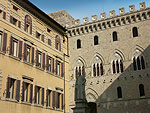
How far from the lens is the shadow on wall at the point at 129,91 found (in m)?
21.8

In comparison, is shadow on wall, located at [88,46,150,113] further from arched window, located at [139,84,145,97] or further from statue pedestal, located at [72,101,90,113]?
statue pedestal, located at [72,101,90,113]

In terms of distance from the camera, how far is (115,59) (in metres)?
24.2

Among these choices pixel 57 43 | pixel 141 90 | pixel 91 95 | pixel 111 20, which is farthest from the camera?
pixel 57 43

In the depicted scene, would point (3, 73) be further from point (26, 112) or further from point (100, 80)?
point (100, 80)

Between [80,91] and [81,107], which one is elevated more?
[80,91]

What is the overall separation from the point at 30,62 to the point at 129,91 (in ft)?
32.4

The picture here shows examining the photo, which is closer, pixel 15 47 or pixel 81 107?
pixel 81 107

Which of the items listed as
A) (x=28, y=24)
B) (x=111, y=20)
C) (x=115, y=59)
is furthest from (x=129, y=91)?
(x=28, y=24)

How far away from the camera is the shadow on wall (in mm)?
21766

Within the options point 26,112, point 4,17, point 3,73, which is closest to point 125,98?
point 26,112

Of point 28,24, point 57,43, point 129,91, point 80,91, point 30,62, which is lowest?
point 80,91

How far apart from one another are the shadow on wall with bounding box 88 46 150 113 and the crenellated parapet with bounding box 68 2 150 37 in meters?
3.61

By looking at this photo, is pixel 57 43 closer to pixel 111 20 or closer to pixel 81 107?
pixel 111 20

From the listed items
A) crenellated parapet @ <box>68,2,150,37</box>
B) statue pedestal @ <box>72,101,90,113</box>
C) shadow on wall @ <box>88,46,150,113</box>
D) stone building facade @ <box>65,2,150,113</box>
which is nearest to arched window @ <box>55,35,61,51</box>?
stone building facade @ <box>65,2,150,113</box>
